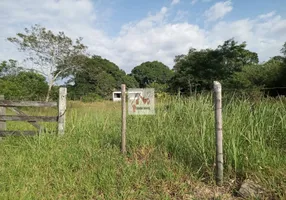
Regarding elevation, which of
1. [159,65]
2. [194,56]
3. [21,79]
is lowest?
[21,79]

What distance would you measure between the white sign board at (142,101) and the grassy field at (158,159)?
1.22 feet

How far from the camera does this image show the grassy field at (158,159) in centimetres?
253

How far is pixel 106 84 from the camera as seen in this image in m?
32.2

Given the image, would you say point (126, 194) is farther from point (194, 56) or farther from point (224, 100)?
point (194, 56)

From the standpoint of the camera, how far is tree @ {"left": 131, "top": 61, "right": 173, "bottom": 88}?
63044 mm

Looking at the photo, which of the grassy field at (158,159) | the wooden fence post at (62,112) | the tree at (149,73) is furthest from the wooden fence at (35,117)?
the tree at (149,73)

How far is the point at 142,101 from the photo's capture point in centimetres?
404

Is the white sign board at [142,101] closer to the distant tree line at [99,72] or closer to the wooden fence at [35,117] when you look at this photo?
the wooden fence at [35,117]

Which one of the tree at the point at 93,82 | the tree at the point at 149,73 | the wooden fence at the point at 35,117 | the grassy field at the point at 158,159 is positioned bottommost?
the grassy field at the point at 158,159

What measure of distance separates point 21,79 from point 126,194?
896 inches

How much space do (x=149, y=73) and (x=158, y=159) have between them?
201ft

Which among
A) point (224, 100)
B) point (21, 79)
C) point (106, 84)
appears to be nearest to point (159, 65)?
point (106, 84)

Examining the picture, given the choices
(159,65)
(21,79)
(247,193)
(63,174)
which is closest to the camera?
(247,193)

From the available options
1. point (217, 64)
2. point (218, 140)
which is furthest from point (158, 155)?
point (217, 64)
